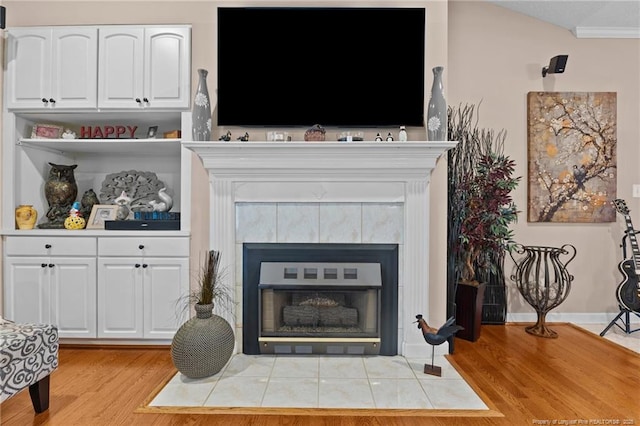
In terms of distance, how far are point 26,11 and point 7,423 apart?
2.80 m

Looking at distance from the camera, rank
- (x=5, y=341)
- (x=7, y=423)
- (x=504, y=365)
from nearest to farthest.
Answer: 1. (x=5, y=341)
2. (x=7, y=423)
3. (x=504, y=365)

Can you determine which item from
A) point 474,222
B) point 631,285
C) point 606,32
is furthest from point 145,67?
point 631,285

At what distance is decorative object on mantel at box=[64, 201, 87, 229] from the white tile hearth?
1.43m

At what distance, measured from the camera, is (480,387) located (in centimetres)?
218

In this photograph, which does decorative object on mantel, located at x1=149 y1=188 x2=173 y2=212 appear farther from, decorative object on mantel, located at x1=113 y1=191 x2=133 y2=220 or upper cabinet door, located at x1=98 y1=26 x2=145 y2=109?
upper cabinet door, located at x1=98 y1=26 x2=145 y2=109

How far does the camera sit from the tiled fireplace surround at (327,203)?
2.52m

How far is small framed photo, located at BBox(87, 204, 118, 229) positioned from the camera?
287cm

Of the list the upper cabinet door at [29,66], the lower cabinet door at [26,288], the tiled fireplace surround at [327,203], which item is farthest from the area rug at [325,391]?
the upper cabinet door at [29,66]

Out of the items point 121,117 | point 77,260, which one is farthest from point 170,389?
point 121,117

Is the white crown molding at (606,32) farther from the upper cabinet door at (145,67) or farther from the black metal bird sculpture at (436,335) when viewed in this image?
Result: the upper cabinet door at (145,67)

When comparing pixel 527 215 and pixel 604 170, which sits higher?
pixel 604 170

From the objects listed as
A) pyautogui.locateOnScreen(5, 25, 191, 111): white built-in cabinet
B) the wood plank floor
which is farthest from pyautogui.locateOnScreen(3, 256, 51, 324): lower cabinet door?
pyautogui.locateOnScreen(5, 25, 191, 111): white built-in cabinet

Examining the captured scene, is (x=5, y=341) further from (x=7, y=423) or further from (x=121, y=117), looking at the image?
(x=121, y=117)

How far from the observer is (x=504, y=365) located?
2.47 m
